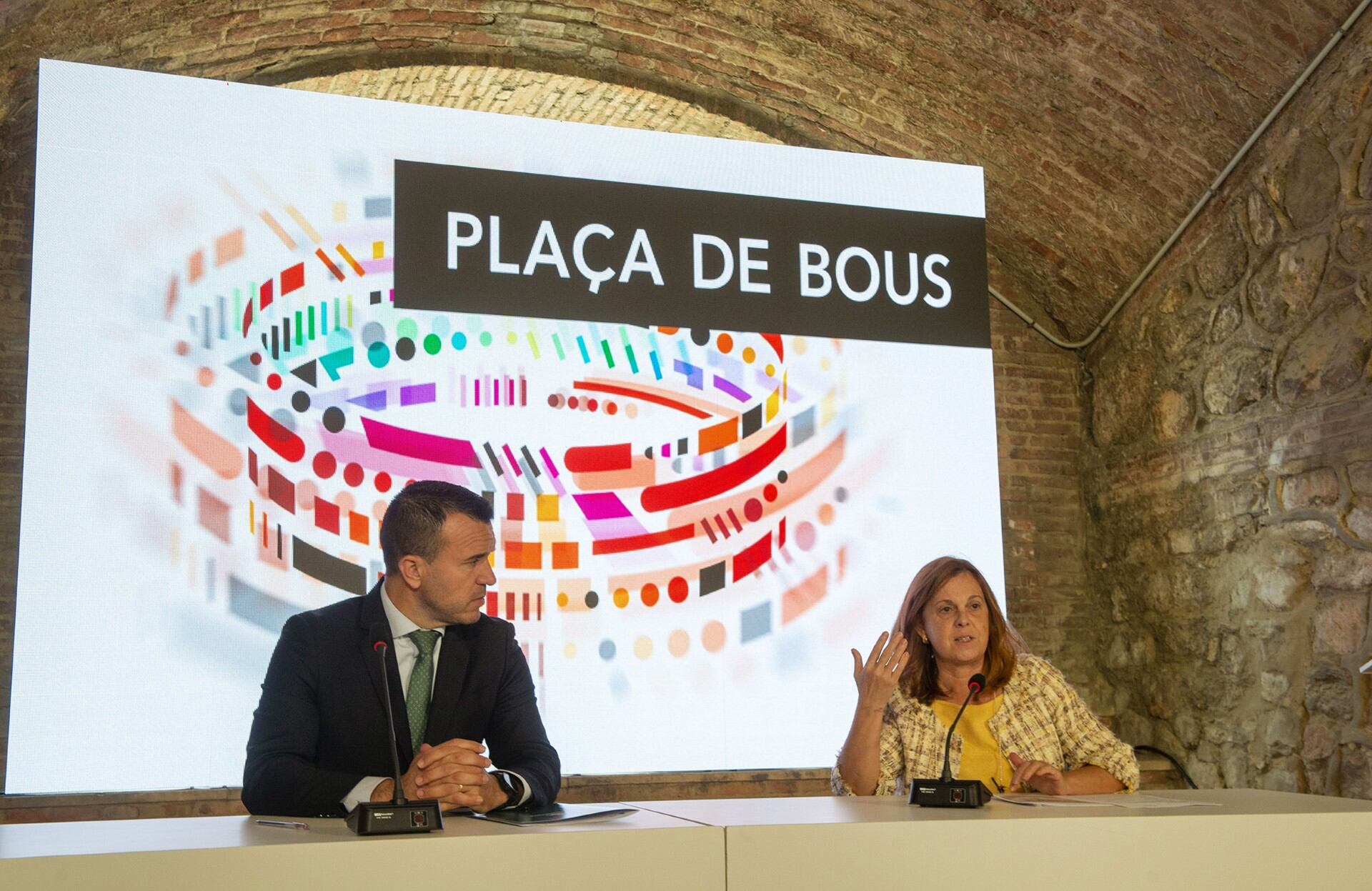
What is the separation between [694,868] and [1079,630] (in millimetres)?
4526

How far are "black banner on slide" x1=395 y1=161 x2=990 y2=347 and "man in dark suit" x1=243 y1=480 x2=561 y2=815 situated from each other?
61.6 inches

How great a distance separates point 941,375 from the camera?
4754mm

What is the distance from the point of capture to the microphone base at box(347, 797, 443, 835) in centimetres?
161

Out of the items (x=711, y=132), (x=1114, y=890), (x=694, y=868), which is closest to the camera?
(x=694, y=868)

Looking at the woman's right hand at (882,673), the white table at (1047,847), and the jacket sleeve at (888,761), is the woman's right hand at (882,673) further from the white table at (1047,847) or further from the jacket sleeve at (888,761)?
the white table at (1047,847)

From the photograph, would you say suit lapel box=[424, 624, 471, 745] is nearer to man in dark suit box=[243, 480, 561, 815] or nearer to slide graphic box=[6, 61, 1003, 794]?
man in dark suit box=[243, 480, 561, 815]

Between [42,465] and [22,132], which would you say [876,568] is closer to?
[42,465]

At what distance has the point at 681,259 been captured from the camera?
4.48 m

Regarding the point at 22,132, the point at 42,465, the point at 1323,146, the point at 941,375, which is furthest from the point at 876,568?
the point at 22,132

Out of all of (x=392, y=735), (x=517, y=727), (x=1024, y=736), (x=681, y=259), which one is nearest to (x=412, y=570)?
(x=517, y=727)

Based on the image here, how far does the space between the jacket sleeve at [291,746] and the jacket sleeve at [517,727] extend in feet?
1.20

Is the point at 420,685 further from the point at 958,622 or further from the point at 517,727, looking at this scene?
the point at 958,622

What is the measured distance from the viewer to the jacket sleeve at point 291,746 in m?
2.22

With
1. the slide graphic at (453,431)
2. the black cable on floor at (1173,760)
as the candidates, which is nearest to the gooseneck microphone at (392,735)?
the slide graphic at (453,431)
